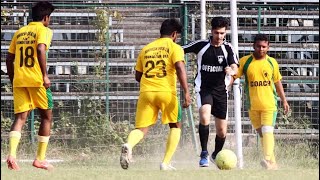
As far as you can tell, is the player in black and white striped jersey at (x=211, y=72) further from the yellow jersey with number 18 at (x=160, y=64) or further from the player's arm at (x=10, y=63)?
the player's arm at (x=10, y=63)

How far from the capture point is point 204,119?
49.9ft

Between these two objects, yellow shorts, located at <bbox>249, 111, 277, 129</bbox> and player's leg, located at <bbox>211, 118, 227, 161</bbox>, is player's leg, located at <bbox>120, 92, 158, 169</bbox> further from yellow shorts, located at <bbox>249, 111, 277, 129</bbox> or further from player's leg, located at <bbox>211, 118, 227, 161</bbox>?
yellow shorts, located at <bbox>249, 111, 277, 129</bbox>

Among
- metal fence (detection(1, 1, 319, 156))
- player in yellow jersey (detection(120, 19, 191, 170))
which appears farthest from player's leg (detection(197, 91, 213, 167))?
metal fence (detection(1, 1, 319, 156))

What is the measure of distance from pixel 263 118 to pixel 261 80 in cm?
57

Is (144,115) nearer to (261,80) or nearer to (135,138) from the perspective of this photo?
(135,138)

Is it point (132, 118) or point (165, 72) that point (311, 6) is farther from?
point (165, 72)

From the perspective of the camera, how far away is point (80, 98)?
20.1 metres

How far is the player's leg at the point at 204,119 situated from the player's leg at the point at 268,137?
0.87 m

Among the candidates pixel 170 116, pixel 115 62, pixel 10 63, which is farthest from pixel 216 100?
pixel 115 62

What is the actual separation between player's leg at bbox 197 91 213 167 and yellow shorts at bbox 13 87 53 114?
237cm

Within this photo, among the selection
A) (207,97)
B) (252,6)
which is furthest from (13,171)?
(252,6)

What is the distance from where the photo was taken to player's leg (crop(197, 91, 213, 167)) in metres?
15.2

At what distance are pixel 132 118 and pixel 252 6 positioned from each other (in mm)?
3067

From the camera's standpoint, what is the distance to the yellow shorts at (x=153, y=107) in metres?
14.1
